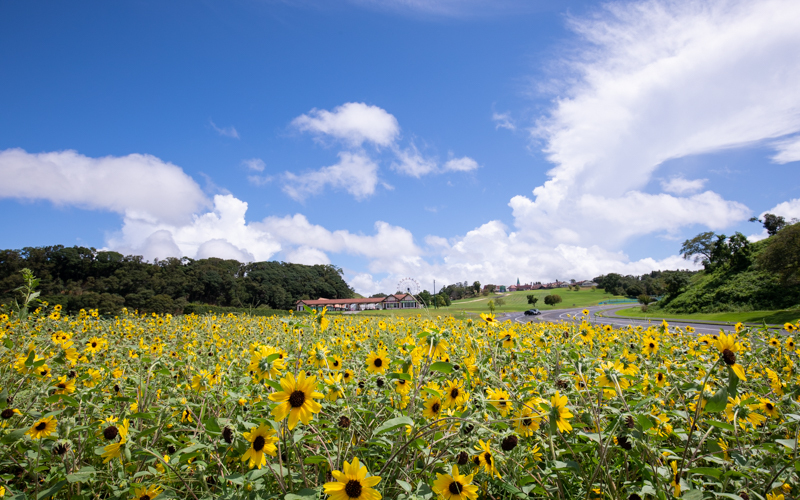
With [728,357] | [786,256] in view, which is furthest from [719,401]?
[786,256]

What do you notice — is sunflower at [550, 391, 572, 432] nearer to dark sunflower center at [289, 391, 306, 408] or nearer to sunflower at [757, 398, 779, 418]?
dark sunflower center at [289, 391, 306, 408]

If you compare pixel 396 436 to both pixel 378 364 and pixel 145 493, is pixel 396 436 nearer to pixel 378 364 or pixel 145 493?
pixel 378 364

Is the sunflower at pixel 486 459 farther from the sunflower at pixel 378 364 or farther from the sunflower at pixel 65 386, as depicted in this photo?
the sunflower at pixel 65 386

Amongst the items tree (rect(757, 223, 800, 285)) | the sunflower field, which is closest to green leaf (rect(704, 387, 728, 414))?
the sunflower field

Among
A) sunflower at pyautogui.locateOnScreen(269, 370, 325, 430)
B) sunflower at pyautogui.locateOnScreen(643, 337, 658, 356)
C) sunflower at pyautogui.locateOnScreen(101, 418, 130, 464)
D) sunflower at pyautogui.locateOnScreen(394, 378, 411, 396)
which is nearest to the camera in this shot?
sunflower at pyautogui.locateOnScreen(269, 370, 325, 430)

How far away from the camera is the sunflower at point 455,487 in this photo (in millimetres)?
1453

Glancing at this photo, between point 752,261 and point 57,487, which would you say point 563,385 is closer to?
point 57,487

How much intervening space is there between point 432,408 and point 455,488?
563 millimetres

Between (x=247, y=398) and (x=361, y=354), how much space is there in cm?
180

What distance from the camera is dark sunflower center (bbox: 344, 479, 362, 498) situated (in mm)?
1320

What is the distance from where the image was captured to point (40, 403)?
105 inches

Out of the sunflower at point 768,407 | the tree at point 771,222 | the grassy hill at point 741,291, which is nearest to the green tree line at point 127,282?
the sunflower at point 768,407

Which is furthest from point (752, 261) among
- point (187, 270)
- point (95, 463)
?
point (187, 270)

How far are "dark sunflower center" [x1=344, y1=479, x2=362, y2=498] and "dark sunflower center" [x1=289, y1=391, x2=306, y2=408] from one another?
0.35 m
